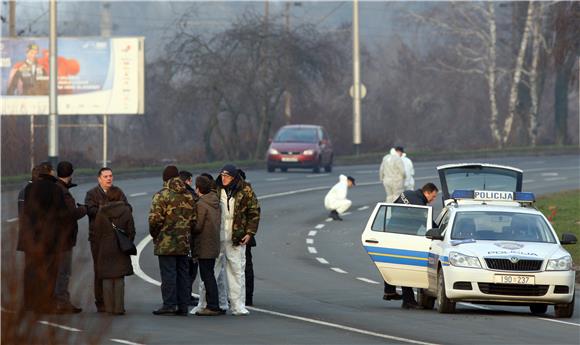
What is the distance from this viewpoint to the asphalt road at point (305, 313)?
1252cm

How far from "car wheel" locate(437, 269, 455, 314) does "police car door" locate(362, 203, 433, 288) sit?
0.73 meters

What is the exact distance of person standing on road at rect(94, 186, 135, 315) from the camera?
1573cm

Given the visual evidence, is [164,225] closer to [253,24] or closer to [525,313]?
[525,313]

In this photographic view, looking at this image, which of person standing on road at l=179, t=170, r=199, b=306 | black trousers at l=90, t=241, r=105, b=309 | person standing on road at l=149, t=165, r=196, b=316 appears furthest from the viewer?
person standing on road at l=179, t=170, r=199, b=306

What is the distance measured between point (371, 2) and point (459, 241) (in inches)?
6036

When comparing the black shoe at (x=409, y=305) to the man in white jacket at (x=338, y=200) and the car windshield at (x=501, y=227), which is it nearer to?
the car windshield at (x=501, y=227)

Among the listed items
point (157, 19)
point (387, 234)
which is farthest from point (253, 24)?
point (157, 19)

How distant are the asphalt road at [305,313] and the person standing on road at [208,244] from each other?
1.09 ft

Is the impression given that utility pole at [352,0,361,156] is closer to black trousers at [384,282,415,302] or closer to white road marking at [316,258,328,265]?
white road marking at [316,258,328,265]

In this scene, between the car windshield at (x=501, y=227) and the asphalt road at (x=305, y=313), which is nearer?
the asphalt road at (x=305, y=313)

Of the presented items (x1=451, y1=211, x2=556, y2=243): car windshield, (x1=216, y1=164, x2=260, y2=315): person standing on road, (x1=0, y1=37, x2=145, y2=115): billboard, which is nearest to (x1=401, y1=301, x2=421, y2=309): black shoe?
(x1=451, y1=211, x2=556, y2=243): car windshield

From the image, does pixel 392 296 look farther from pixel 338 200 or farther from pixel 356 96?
pixel 356 96

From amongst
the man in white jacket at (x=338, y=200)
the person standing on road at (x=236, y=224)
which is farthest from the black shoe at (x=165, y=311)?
the man in white jacket at (x=338, y=200)

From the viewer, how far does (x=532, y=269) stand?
16312mm
